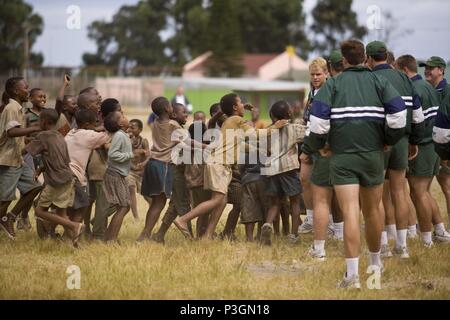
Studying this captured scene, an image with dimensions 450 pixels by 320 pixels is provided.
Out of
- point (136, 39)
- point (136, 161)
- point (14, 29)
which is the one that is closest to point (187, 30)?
point (136, 39)

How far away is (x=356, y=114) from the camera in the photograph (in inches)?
309

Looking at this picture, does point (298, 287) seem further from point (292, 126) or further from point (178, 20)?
point (178, 20)

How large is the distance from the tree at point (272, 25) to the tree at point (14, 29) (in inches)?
956

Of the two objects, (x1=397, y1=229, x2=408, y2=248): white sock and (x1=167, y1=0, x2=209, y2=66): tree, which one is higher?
(x1=167, y1=0, x2=209, y2=66): tree

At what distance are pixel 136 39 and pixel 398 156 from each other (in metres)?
93.7

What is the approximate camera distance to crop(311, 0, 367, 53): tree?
90.9 metres

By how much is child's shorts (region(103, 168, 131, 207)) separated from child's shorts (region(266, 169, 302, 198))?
1.68 m

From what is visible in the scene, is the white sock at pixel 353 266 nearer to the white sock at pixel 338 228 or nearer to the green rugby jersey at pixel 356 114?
the green rugby jersey at pixel 356 114

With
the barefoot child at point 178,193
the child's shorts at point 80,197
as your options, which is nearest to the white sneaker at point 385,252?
the barefoot child at point 178,193

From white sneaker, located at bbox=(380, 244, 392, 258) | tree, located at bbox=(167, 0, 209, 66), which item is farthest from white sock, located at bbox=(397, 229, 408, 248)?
tree, located at bbox=(167, 0, 209, 66)

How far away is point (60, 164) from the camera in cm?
999

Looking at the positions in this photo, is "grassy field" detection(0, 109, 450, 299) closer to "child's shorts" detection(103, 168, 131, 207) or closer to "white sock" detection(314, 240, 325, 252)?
"white sock" detection(314, 240, 325, 252)

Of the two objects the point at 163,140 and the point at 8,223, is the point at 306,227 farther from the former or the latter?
the point at 8,223
